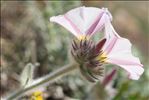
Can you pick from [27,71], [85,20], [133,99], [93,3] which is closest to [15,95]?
[27,71]

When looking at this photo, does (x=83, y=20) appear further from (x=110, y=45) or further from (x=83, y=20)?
(x=110, y=45)

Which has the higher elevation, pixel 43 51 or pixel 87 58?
pixel 43 51

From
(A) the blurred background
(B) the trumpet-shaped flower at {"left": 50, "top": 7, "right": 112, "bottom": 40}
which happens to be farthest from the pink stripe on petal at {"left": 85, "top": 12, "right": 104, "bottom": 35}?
(A) the blurred background

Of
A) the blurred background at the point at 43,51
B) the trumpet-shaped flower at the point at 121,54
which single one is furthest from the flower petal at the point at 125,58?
the blurred background at the point at 43,51

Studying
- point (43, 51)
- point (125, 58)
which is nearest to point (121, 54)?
point (125, 58)

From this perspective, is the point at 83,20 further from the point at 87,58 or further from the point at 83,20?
the point at 87,58

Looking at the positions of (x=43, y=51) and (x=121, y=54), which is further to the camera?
(x=43, y=51)

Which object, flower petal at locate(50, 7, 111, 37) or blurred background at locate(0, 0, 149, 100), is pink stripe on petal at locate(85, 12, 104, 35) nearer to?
flower petal at locate(50, 7, 111, 37)

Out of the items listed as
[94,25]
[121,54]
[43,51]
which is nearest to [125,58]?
[121,54]
